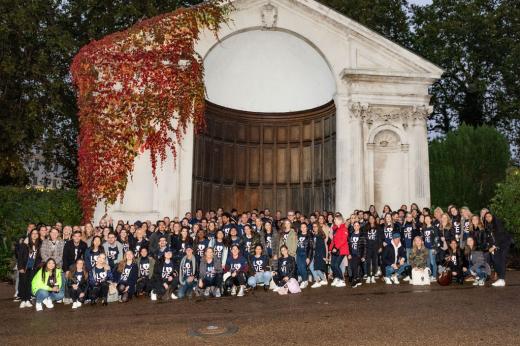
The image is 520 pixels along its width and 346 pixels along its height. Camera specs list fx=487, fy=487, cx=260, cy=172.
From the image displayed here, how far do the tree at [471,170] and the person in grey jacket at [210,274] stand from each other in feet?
47.0

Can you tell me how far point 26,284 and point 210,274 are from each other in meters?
4.11

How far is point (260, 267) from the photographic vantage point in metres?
12.3

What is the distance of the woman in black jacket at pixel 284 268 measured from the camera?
11969mm

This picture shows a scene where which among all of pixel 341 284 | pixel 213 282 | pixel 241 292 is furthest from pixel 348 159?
pixel 213 282

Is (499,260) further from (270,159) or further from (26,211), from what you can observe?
(26,211)

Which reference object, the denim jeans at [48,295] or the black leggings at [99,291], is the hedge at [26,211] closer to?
the denim jeans at [48,295]

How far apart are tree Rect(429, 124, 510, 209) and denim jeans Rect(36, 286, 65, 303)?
17.2 meters

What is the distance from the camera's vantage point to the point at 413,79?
19.1 m

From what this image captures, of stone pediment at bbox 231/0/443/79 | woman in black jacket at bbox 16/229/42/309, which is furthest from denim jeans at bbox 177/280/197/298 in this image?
stone pediment at bbox 231/0/443/79

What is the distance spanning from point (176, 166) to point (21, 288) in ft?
24.1

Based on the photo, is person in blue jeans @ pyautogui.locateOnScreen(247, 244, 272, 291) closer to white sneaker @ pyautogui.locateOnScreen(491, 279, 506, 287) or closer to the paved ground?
the paved ground

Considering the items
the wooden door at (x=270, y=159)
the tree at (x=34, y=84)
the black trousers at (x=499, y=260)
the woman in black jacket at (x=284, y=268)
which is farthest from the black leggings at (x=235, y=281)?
the tree at (x=34, y=84)

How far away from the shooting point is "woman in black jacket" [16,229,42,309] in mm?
10938

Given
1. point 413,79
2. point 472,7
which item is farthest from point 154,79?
point 472,7
